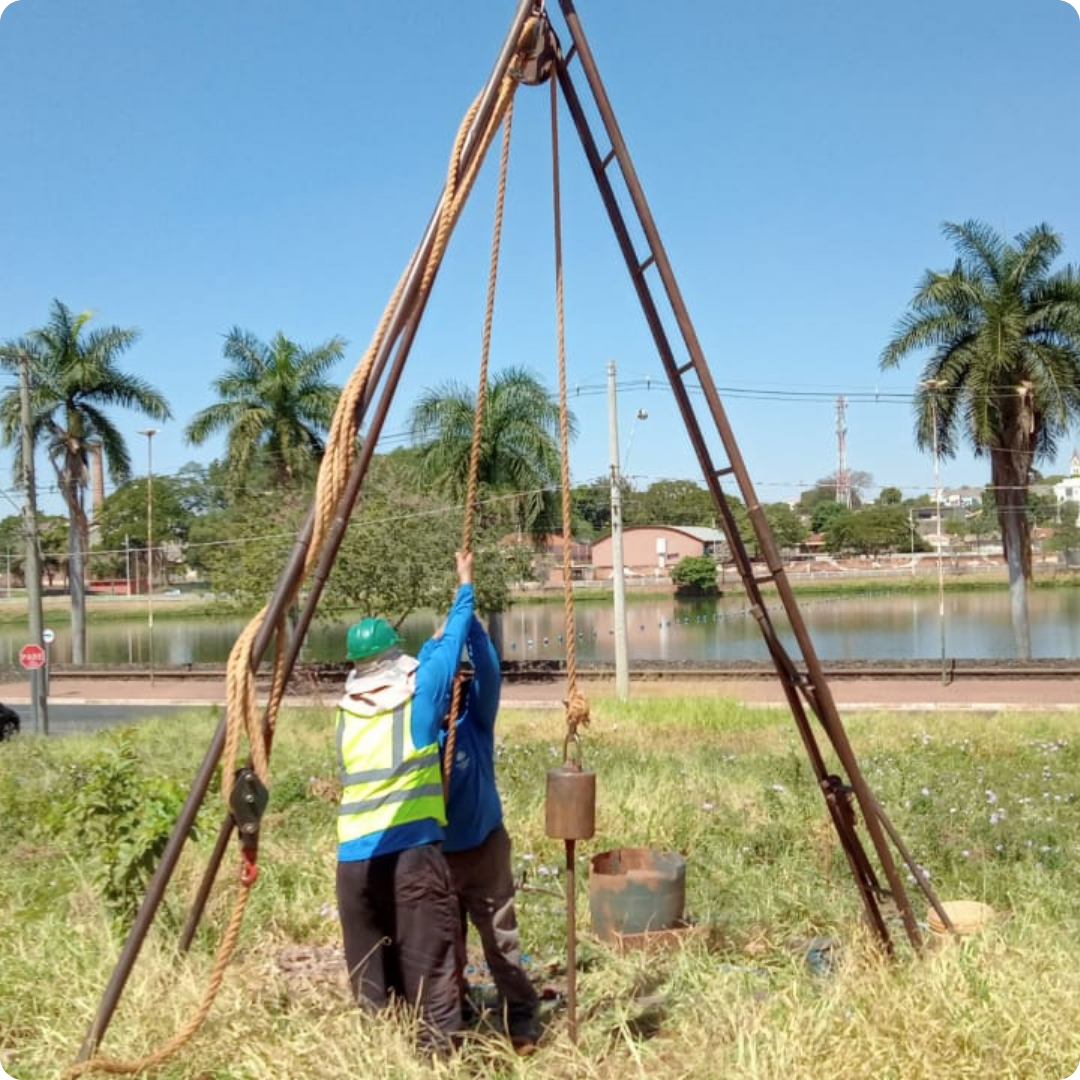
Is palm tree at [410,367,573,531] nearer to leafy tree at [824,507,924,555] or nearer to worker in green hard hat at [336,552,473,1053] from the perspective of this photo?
worker in green hard hat at [336,552,473,1053]

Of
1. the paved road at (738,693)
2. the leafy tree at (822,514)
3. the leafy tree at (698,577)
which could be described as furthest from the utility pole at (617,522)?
the leafy tree at (822,514)

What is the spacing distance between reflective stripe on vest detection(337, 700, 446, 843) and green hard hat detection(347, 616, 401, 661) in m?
0.23

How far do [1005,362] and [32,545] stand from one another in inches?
808

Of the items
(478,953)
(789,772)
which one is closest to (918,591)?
(789,772)

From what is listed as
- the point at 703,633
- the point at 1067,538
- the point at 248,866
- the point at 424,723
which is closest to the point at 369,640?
the point at 424,723

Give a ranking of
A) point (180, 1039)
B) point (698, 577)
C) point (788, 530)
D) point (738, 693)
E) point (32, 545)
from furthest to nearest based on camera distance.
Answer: point (788, 530), point (698, 577), point (738, 693), point (32, 545), point (180, 1039)

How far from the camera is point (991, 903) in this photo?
5.93 metres

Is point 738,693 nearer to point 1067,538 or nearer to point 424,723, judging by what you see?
point 424,723

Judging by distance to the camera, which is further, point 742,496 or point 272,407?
point 272,407

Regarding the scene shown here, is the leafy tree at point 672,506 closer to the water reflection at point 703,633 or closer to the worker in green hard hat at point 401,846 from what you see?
the water reflection at point 703,633

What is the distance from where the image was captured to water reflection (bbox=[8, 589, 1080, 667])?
32.1 m

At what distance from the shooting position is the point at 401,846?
3898 mm

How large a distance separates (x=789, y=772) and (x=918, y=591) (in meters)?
49.8

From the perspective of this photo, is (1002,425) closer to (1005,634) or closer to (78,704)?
(1005,634)
